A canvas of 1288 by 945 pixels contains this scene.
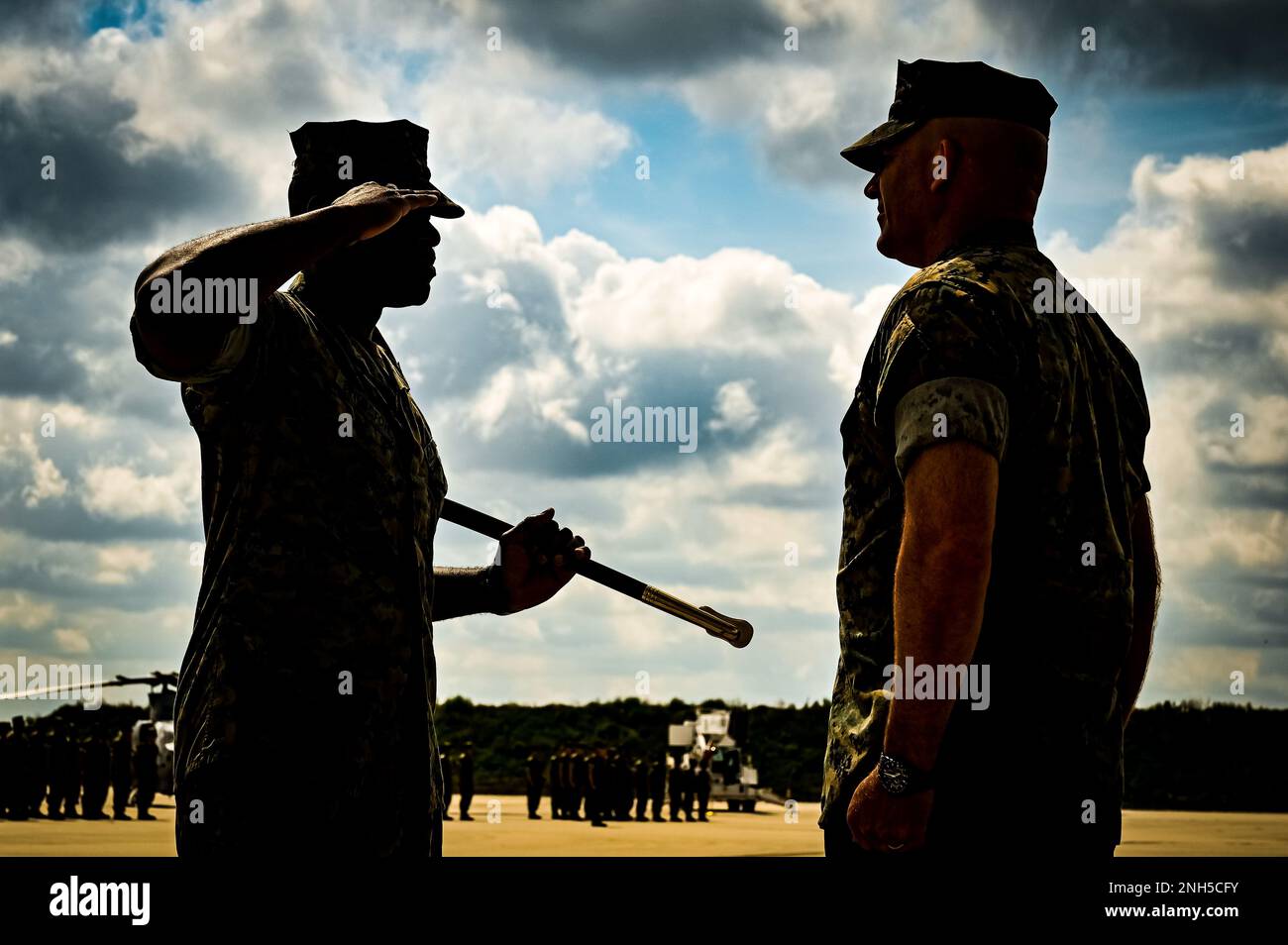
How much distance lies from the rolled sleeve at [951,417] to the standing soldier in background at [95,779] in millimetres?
33356

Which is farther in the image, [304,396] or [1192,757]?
[1192,757]

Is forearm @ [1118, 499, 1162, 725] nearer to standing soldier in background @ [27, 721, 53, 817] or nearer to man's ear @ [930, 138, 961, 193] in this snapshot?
man's ear @ [930, 138, 961, 193]

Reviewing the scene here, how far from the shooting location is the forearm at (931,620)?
9.09ft

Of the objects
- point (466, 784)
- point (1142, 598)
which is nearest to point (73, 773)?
point (466, 784)

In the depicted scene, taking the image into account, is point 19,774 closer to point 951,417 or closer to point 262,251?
point 262,251

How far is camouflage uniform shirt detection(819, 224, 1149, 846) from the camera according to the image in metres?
2.96

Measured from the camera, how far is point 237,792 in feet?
9.78

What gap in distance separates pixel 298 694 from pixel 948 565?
55.9 inches

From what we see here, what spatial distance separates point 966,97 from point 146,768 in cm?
3342

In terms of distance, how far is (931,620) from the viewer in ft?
9.09

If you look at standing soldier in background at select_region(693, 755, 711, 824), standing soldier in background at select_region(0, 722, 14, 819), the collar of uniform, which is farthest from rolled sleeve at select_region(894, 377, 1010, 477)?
standing soldier in background at select_region(693, 755, 711, 824)

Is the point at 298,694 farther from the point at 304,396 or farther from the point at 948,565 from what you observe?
the point at 948,565

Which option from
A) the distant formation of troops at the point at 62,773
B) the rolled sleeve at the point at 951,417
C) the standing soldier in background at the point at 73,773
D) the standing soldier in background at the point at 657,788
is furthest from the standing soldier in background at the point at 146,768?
the rolled sleeve at the point at 951,417
